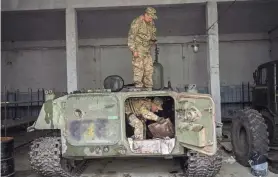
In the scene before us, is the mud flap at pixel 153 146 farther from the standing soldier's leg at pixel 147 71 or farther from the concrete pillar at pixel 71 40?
the concrete pillar at pixel 71 40

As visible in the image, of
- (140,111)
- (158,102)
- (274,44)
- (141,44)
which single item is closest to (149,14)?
(141,44)

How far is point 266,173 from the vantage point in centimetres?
491

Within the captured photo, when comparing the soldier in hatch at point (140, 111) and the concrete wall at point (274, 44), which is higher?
the concrete wall at point (274, 44)

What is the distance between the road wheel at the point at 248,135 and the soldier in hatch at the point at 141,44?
1.57 m

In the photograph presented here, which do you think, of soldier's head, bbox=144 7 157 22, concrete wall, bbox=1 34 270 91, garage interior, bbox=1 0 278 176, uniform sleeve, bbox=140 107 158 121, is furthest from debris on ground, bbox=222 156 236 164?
concrete wall, bbox=1 34 270 91

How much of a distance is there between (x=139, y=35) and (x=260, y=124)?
7.42 feet

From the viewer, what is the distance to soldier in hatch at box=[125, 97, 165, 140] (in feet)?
15.6

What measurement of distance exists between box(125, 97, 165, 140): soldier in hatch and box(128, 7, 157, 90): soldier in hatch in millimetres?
381

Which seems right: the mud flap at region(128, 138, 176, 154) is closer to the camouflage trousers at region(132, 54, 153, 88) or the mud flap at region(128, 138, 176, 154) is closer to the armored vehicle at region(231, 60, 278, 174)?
the camouflage trousers at region(132, 54, 153, 88)

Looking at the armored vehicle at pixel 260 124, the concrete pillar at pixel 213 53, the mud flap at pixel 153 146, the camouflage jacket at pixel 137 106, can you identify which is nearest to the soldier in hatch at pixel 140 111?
the camouflage jacket at pixel 137 106

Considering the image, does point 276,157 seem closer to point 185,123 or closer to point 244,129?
point 244,129

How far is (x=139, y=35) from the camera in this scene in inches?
208

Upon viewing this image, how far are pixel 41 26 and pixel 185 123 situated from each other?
894cm

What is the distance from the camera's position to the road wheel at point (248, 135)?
4941 mm
